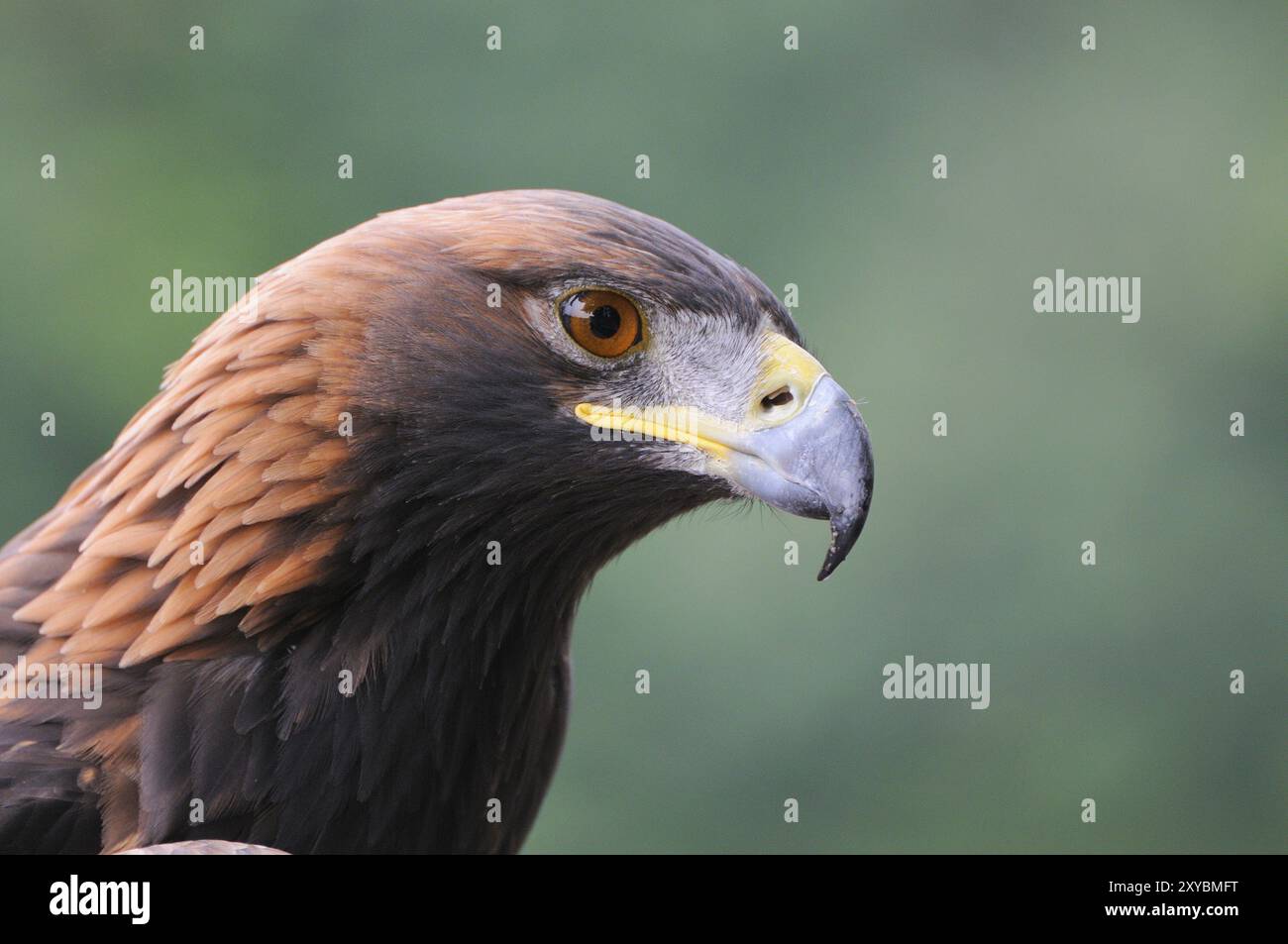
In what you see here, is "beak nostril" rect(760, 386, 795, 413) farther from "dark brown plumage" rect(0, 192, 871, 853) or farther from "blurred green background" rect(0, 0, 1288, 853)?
"blurred green background" rect(0, 0, 1288, 853)

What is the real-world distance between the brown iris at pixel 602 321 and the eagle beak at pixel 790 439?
90 millimetres

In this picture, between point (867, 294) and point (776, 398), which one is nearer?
point (776, 398)

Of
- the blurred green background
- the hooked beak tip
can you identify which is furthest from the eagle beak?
the blurred green background

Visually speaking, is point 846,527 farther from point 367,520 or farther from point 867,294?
point 867,294

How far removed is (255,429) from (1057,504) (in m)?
4.32

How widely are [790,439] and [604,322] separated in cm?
31

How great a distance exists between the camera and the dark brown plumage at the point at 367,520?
195 cm

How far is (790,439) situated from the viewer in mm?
2080

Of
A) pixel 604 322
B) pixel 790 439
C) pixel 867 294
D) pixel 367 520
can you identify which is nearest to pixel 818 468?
pixel 790 439

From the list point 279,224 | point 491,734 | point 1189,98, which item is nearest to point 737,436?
point 491,734

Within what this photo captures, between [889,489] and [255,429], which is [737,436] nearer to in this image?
[255,429]

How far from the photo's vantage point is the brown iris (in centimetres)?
209

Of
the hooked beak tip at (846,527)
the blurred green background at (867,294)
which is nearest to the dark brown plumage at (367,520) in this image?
the hooked beak tip at (846,527)

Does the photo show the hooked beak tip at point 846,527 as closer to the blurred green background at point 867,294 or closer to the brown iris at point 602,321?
the brown iris at point 602,321
